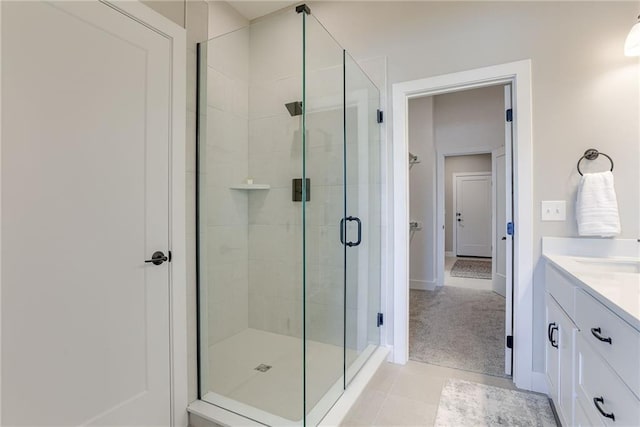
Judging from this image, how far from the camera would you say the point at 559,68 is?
6.40 feet

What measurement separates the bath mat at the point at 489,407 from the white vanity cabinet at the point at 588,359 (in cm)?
19

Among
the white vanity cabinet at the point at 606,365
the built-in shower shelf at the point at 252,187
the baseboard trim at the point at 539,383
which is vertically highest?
the built-in shower shelf at the point at 252,187

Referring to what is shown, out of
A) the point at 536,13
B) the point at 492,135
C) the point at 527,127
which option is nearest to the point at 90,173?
the point at 527,127

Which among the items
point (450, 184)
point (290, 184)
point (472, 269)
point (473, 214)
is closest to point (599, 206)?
point (290, 184)

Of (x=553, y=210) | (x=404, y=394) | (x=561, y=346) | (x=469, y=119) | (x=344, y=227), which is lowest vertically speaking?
(x=404, y=394)

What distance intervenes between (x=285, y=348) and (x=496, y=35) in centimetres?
273

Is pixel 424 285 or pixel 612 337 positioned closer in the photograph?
pixel 612 337

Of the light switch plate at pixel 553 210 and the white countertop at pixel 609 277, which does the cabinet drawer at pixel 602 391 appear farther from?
the light switch plate at pixel 553 210

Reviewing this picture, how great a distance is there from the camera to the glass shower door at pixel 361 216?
224 centimetres

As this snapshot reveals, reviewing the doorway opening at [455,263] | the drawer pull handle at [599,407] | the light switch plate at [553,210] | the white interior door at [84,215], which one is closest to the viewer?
the drawer pull handle at [599,407]

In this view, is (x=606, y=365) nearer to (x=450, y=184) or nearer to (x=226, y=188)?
(x=226, y=188)

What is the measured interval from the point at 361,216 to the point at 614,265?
4.86 ft

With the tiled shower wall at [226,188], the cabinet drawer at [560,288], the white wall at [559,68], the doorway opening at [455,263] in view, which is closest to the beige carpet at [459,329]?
the doorway opening at [455,263]

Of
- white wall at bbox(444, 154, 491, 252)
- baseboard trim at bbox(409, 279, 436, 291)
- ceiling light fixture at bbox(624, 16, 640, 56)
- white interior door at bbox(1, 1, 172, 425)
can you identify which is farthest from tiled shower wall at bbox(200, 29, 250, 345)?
white wall at bbox(444, 154, 491, 252)
